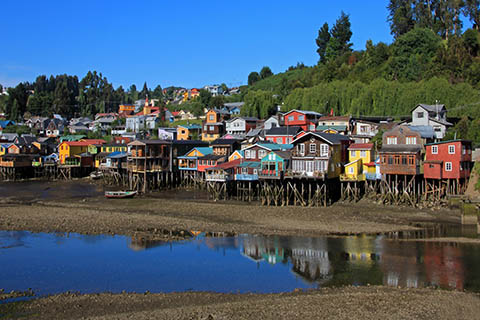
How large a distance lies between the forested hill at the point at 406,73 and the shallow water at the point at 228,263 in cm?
3498

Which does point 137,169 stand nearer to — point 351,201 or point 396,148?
point 351,201

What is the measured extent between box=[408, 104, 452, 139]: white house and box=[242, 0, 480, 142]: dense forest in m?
2.48

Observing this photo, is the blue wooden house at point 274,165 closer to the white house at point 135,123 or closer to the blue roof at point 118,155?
the blue roof at point 118,155

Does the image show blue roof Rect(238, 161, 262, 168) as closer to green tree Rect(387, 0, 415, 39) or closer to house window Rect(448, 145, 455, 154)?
house window Rect(448, 145, 455, 154)

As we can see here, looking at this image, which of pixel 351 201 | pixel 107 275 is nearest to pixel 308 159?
pixel 351 201

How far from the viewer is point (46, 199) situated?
51562 mm

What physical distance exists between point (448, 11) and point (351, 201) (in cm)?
5288

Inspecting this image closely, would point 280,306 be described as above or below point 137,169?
below

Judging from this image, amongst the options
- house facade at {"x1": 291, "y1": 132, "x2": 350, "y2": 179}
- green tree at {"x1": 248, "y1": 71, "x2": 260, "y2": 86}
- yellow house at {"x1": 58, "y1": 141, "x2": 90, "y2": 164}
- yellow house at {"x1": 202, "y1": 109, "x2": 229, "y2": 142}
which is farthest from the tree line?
house facade at {"x1": 291, "y1": 132, "x2": 350, "y2": 179}

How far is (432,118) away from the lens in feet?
179

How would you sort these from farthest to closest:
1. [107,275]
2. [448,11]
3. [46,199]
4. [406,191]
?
[448,11] → [46,199] → [406,191] → [107,275]

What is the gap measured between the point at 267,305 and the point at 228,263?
734 cm

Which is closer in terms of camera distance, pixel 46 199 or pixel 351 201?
pixel 351 201

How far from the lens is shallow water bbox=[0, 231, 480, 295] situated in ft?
78.0
